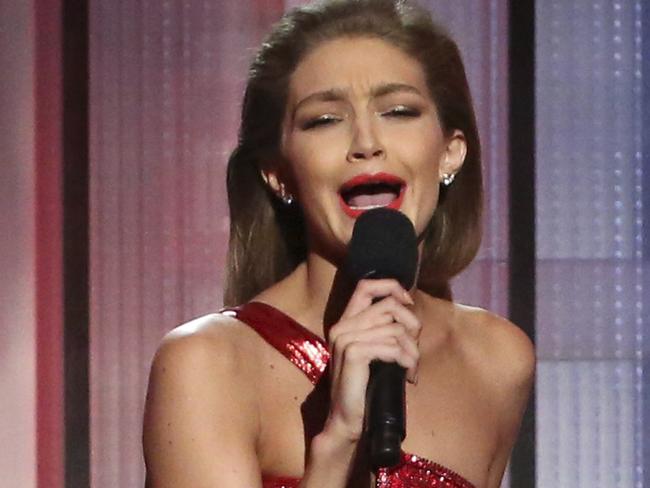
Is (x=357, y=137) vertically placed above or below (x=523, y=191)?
above

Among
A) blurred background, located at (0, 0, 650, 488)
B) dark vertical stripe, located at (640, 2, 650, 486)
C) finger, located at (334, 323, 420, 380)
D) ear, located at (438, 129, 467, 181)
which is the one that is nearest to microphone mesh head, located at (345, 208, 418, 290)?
finger, located at (334, 323, 420, 380)

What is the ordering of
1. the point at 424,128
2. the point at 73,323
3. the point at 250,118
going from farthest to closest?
the point at 73,323
the point at 250,118
the point at 424,128

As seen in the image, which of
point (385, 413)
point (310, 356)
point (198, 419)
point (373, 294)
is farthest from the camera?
point (310, 356)

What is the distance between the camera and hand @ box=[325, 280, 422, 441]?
1.15 meters

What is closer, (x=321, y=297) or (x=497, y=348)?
(x=321, y=297)

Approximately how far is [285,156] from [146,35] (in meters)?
1.36

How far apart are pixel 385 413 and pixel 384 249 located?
23 centimetres

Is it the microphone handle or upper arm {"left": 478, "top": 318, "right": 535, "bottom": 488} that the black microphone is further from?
upper arm {"left": 478, "top": 318, "right": 535, "bottom": 488}

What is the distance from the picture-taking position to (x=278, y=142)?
1.61m

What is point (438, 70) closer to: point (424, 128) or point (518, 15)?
point (424, 128)

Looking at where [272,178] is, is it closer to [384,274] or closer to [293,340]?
[293,340]

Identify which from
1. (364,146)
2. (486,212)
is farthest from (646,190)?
(364,146)

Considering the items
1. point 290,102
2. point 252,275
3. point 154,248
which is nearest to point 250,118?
point 290,102

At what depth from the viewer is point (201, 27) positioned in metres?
2.86
